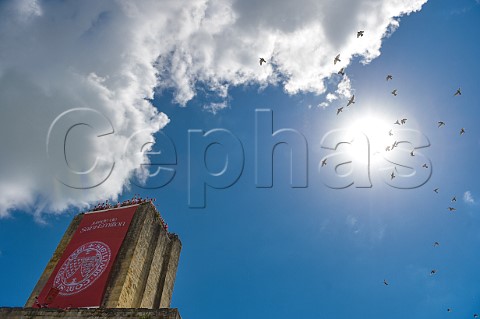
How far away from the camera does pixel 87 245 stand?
75.9ft

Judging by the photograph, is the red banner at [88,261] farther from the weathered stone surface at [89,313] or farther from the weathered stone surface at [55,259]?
the weathered stone surface at [89,313]

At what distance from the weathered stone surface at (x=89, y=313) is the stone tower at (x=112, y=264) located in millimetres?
2353

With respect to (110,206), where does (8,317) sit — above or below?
below

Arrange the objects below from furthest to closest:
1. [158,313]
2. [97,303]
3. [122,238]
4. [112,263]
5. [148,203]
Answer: [148,203] → [122,238] → [112,263] → [97,303] → [158,313]

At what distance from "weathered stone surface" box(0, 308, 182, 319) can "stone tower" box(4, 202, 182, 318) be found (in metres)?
2.35

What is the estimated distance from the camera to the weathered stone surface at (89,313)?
1590cm

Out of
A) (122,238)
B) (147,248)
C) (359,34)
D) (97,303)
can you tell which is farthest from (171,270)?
(359,34)

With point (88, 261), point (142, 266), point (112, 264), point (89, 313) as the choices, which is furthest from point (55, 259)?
point (89, 313)

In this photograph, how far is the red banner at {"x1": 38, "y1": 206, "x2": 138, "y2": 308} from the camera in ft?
66.5

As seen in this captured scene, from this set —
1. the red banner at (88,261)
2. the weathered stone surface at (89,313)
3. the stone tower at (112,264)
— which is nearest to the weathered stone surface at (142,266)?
the stone tower at (112,264)

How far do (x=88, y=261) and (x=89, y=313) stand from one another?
593cm

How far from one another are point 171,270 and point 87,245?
6.61 meters

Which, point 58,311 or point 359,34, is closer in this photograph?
point 58,311

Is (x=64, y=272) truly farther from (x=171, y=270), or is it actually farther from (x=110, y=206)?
(x=171, y=270)
